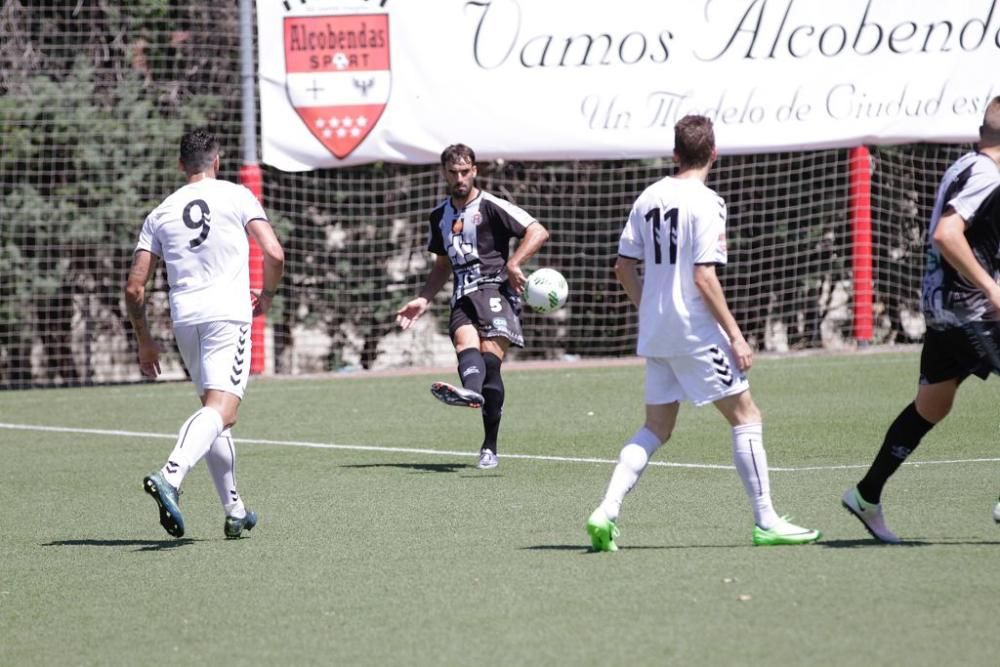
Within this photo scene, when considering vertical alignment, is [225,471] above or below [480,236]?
below

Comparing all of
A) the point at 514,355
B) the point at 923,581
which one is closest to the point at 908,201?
the point at 514,355

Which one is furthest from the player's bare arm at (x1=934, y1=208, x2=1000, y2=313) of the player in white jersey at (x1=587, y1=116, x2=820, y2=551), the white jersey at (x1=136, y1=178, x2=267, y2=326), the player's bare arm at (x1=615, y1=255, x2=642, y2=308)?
the white jersey at (x1=136, y1=178, x2=267, y2=326)

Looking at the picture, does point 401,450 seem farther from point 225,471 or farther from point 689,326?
point 689,326

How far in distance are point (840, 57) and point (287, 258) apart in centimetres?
682

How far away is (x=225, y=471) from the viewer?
25.7ft

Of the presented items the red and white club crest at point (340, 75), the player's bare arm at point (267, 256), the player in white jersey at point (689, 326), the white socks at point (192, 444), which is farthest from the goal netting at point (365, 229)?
the player in white jersey at point (689, 326)

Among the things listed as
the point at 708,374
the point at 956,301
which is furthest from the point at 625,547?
the point at 956,301

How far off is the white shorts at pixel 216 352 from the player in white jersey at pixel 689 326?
2058mm

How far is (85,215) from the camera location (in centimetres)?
1856

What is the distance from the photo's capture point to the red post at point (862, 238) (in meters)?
18.4

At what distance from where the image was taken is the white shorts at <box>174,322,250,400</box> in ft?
25.6

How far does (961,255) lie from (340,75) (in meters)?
12.2

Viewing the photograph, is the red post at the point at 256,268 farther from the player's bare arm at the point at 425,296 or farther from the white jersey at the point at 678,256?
the white jersey at the point at 678,256

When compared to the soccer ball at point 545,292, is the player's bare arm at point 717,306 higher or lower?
higher
